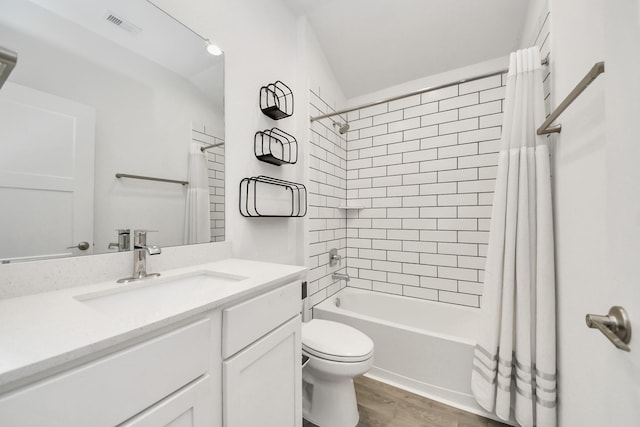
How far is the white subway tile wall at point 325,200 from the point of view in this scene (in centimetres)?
196

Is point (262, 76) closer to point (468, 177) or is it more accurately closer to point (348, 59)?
point (348, 59)

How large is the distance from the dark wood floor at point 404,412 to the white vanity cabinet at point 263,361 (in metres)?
0.65

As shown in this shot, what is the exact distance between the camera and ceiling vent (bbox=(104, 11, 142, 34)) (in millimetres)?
955

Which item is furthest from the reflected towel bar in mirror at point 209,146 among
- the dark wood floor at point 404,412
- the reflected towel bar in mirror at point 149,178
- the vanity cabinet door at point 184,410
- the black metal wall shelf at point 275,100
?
the dark wood floor at point 404,412

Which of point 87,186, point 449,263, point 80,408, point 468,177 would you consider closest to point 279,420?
point 80,408

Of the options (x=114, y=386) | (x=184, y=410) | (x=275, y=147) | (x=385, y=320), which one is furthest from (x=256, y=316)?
(x=385, y=320)

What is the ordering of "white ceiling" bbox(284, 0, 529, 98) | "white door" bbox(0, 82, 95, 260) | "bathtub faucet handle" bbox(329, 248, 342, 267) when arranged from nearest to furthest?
"white door" bbox(0, 82, 95, 260)
"white ceiling" bbox(284, 0, 529, 98)
"bathtub faucet handle" bbox(329, 248, 342, 267)

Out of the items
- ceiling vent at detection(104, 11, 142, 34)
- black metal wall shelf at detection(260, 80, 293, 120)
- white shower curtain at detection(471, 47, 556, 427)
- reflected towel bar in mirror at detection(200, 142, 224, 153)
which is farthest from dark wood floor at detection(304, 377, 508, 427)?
ceiling vent at detection(104, 11, 142, 34)

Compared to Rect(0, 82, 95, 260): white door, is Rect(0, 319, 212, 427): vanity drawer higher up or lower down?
lower down

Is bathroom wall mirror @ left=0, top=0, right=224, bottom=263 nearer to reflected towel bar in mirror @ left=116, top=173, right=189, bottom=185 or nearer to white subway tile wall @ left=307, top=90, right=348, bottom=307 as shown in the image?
reflected towel bar in mirror @ left=116, top=173, right=189, bottom=185

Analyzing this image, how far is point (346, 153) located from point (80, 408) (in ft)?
8.06

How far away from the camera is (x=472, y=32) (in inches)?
71.4

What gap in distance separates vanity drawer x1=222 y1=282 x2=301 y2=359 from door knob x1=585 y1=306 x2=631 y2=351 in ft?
2.72

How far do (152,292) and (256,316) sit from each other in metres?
0.43
